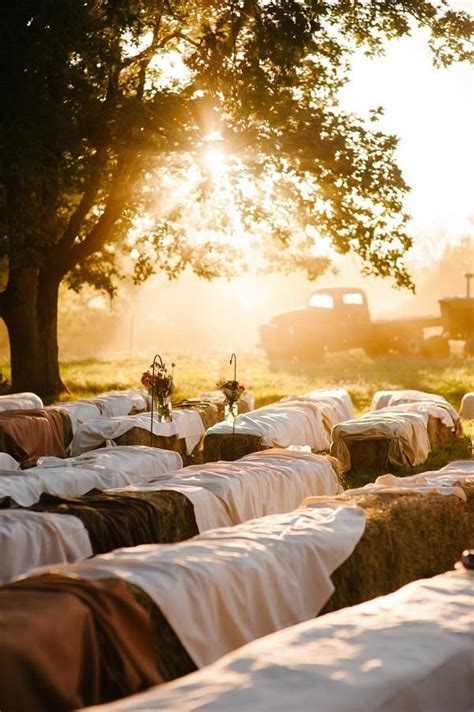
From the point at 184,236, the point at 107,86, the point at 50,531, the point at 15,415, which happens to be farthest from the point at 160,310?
the point at 50,531

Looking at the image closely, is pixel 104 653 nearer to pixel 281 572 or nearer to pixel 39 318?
pixel 281 572

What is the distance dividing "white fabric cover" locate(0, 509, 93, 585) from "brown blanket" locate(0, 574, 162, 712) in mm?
A: 2263

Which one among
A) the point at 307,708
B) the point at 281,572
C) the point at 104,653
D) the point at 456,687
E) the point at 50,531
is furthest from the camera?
the point at 50,531

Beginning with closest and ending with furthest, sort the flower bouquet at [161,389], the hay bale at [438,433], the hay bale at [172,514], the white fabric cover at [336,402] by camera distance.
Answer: the hay bale at [172,514] → the flower bouquet at [161,389] → the hay bale at [438,433] → the white fabric cover at [336,402]

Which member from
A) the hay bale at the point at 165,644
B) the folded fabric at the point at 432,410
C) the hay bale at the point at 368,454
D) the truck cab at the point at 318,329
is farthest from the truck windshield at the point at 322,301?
the hay bale at the point at 165,644

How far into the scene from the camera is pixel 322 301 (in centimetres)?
4038

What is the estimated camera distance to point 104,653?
535 centimetres

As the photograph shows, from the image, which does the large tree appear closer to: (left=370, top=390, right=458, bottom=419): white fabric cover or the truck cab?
(left=370, top=390, right=458, bottom=419): white fabric cover

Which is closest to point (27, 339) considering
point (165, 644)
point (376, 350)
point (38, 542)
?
point (376, 350)

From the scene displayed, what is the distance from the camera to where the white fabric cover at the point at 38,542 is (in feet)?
26.2

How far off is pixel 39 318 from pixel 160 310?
51.2 m

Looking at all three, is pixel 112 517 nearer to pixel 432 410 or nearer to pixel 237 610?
pixel 237 610

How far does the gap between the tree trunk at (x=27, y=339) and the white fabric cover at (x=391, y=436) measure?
37.5 feet

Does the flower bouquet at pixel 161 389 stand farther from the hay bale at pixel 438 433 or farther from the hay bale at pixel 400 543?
the hay bale at pixel 400 543
